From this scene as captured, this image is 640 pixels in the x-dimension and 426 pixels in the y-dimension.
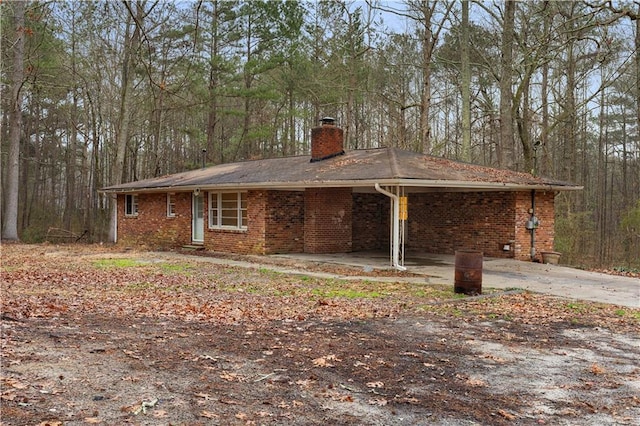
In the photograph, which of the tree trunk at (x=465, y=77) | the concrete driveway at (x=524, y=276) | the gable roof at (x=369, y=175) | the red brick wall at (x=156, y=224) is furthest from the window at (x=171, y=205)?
the tree trunk at (x=465, y=77)

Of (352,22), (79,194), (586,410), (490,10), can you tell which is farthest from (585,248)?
(79,194)

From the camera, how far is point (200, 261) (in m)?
15.6

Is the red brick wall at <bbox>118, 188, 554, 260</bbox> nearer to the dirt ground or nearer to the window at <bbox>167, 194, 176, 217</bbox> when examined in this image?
the window at <bbox>167, 194, 176, 217</bbox>

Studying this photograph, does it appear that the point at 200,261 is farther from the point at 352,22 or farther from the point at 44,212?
the point at 44,212

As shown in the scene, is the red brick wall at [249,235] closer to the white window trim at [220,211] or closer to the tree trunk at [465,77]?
the white window trim at [220,211]

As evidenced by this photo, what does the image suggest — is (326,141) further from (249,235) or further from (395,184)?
(395,184)

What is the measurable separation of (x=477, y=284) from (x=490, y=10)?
14015 millimetres

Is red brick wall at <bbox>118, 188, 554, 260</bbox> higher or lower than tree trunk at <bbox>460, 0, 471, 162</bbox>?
lower

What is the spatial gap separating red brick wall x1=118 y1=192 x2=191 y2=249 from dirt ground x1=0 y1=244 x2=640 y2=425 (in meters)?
9.71

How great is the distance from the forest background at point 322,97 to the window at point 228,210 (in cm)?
526

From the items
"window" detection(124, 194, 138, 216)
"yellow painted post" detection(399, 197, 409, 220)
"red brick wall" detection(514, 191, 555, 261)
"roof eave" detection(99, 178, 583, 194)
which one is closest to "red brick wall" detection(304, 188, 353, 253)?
"roof eave" detection(99, 178, 583, 194)

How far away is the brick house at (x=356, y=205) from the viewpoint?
47.8 ft

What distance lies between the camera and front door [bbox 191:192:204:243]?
62.3 feet

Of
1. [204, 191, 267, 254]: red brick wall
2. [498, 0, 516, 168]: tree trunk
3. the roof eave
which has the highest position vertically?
[498, 0, 516, 168]: tree trunk
